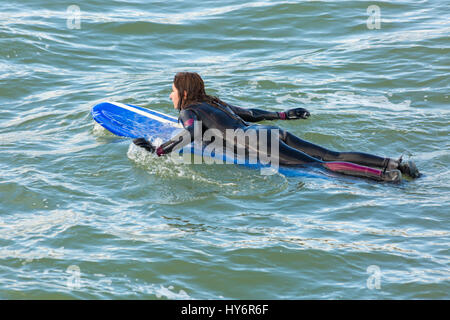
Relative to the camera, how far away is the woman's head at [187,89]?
7.39m

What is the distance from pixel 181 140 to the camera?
7.21 meters

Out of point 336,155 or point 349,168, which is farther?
point 336,155

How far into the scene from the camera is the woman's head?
24.2ft

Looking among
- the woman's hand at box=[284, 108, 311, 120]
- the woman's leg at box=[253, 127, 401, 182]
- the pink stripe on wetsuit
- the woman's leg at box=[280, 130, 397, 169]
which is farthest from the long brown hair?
the pink stripe on wetsuit

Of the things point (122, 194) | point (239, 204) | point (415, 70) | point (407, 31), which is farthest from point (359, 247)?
point (407, 31)

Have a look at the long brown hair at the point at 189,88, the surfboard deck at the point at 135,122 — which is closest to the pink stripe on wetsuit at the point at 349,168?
the long brown hair at the point at 189,88

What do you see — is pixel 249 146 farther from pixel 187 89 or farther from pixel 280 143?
pixel 187 89

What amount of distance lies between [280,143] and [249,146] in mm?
357

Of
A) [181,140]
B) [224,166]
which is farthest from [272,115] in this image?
[181,140]

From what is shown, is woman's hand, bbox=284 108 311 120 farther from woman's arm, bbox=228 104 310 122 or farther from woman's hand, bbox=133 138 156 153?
woman's hand, bbox=133 138 156 153

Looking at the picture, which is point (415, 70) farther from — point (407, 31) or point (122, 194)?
point (122, 194)
